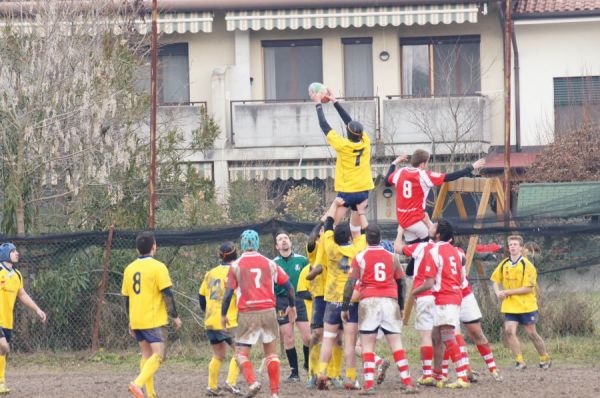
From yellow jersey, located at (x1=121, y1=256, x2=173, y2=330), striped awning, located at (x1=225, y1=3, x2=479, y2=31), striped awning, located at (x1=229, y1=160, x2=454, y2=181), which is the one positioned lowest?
yellow jersey, located at (x1=121, y1=256, x2=173, y2=330)

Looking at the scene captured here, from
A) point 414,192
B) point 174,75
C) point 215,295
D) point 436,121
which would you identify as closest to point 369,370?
point 215,295

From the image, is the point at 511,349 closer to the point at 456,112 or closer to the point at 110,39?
the point at 110,39

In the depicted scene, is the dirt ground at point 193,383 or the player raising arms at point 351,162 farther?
the player raising arms at point 351,162

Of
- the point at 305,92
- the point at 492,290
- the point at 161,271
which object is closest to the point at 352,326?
the point at 161,271

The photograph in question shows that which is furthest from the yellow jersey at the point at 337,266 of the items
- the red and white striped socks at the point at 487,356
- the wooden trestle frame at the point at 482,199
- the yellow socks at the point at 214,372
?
the wooden trestle frame at the point at 482,199

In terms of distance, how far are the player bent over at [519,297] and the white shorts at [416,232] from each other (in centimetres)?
186

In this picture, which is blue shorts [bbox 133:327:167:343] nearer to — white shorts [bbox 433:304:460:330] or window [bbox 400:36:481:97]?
white shorts [bbox 433:304:460:330]

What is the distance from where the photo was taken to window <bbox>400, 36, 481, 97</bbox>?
33781 mm

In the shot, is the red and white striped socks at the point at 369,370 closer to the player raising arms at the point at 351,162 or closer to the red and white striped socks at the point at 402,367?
the red and white striped socks at the point at 402,367

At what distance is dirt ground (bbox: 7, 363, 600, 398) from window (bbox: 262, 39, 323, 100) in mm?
16677

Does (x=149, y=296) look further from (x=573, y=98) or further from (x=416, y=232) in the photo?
(x=573, y=98)

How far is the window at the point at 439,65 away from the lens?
33781 millimetres

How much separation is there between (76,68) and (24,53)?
92cm

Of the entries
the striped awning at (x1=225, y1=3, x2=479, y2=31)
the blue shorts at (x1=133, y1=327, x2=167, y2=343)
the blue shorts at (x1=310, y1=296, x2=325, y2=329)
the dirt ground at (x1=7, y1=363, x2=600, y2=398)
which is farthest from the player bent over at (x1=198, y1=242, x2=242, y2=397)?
the striped awning at (x1=225, y1=3, x2=479, y2=31)
